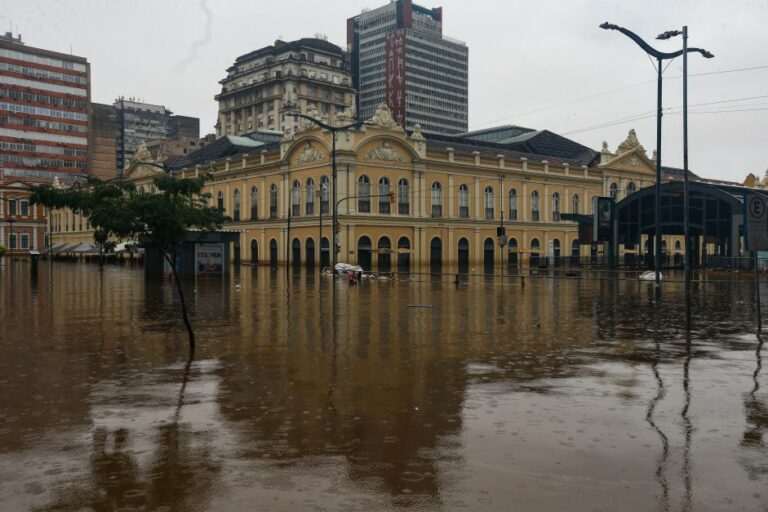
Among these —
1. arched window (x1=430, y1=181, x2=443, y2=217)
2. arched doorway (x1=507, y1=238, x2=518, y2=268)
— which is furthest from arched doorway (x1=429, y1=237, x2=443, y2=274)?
arched doorway (x1=507, y1=238, x2=518, y2=268)

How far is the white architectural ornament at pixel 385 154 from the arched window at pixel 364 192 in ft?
6.63

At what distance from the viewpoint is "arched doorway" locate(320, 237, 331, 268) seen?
6147 cm

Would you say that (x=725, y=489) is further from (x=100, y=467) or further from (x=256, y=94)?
(x=256, y=94)

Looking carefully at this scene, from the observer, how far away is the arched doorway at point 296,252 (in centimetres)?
6544

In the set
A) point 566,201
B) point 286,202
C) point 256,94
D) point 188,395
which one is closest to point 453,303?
point 188,395

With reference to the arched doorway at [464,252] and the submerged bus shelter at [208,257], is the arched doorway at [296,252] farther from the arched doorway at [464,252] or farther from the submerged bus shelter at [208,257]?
the submerged bus shelter at [208,257]

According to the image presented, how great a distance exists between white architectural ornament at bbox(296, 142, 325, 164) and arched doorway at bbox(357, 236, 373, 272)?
27.7 feet

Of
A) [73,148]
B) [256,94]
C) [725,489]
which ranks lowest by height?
[725,489]

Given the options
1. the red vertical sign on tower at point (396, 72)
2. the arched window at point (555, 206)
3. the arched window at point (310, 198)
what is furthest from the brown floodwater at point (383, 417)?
the red vertical sign on tower at point (396, 72)

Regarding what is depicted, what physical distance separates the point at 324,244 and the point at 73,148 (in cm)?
8597

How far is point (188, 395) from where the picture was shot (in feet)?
32.7

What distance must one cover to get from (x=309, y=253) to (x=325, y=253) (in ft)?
8.87

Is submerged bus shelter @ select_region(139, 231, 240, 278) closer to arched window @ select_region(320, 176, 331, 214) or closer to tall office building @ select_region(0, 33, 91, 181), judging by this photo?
arched window @ select_region(320, 176, 331, 214)

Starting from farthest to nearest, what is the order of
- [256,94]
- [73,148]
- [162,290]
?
[256,94] < [73,148] < [162,290]
